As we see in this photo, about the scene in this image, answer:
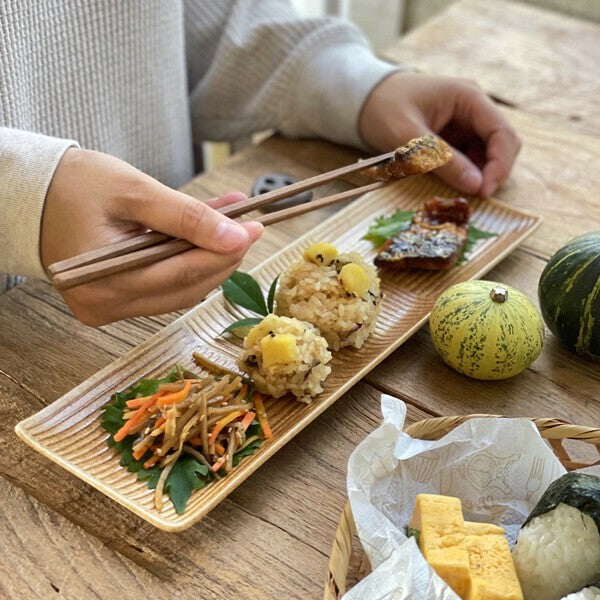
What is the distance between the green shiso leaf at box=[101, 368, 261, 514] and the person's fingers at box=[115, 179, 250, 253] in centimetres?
22

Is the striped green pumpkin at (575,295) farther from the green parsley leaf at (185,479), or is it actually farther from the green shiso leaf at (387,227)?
the green parsley leaf at (185,479)

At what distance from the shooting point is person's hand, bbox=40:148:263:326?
122 cm

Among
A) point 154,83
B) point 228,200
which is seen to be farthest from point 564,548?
point 154,83

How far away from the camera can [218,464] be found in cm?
115

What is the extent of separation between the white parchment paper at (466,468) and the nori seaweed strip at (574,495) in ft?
0.23

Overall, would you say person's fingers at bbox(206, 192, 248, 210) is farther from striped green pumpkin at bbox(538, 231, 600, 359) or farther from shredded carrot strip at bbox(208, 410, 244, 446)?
striped green pumpkin at bbox(538, 231, 600, 359)

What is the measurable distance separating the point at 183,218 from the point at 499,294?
0.51m

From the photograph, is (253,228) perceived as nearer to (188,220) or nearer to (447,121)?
(188,220)

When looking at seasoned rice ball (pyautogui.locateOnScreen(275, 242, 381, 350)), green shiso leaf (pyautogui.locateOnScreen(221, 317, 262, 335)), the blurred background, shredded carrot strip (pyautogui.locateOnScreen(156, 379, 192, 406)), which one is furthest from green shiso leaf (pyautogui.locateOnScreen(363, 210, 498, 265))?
the blurred background

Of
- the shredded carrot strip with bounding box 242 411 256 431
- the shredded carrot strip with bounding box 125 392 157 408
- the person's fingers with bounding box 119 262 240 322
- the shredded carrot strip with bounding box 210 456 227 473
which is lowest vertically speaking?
the shredded carrot strip with bounding box 210 456 227 473

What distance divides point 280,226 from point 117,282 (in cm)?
58

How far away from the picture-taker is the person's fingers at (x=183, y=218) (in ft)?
3.98

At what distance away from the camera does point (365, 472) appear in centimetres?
107

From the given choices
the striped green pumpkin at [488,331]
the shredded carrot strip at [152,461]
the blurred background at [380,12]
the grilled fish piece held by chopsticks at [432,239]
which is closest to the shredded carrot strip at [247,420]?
the shredded carrot strip at [152,461]
